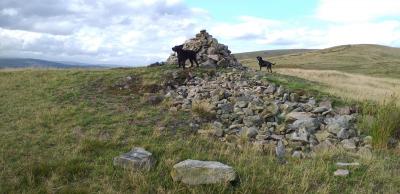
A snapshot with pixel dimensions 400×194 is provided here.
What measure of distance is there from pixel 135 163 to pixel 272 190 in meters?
2.41

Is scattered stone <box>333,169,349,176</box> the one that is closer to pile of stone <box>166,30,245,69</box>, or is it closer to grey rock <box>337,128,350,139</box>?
grey rock <box>337,128,350,139</box>

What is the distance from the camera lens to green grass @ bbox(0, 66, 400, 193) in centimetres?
694

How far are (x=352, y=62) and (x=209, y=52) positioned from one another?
270 feet

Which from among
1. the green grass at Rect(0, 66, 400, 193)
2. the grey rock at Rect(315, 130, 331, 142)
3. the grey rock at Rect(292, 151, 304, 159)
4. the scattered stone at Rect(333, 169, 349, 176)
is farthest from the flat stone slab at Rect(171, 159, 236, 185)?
the grey rock at Rect(315, 130, 331, 142)

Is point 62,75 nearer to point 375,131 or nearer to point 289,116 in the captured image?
point 289,116

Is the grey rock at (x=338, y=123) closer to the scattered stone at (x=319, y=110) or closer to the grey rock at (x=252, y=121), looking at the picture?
the scattered stone at (x=319, y=110)

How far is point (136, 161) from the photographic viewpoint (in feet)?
25.0

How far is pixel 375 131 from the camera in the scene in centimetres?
1054

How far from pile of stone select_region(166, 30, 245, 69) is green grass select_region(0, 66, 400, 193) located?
7.17 m

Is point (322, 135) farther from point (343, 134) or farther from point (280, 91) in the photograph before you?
point (280, 91)

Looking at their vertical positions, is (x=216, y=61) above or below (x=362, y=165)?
above

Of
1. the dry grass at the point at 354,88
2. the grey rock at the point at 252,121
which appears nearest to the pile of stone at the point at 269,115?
the grey rock at the point at 252,121

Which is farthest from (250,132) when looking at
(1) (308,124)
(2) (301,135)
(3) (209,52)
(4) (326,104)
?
(3) (209,52)

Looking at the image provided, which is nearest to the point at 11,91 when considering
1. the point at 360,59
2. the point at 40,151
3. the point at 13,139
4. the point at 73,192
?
the point at 13,139
